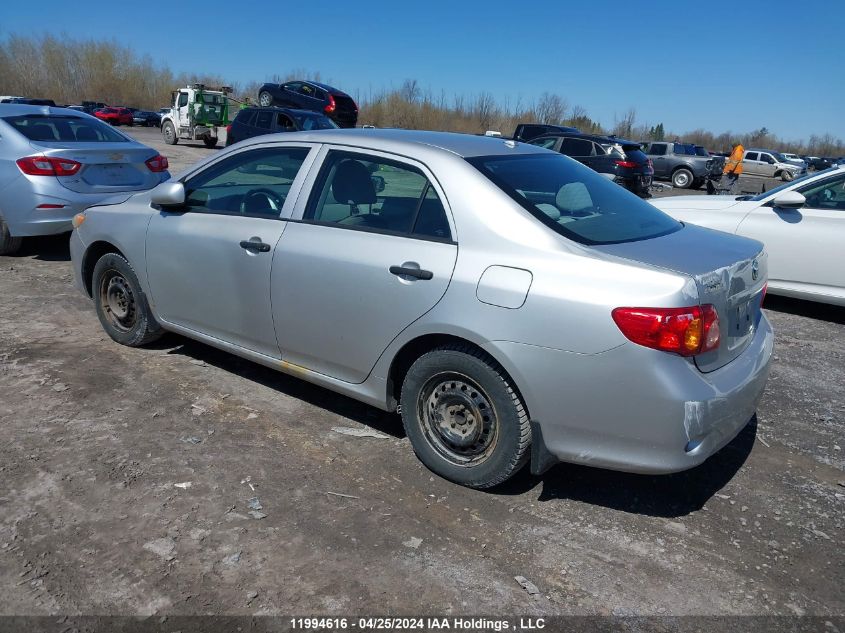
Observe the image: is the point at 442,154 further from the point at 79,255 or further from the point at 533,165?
the point at 79,255

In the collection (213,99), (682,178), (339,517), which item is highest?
(213,99)

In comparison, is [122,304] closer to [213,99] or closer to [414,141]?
[414,141]

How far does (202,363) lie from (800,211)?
19.3 feet

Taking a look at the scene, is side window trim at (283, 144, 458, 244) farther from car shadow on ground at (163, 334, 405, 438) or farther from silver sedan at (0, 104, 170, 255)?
silver sedan at (0, 104, 170, 255)

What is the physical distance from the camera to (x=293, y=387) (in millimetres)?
4496

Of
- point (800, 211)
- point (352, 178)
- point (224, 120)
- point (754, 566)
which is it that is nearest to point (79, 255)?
point (352, 178)

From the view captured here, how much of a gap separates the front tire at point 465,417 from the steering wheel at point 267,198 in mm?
1348

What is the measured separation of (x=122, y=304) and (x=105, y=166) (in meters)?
2.87

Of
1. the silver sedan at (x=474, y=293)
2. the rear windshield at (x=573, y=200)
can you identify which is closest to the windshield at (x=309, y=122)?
the silver sedan at (x=474, y=293)

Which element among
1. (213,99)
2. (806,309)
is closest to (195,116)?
(213,99)

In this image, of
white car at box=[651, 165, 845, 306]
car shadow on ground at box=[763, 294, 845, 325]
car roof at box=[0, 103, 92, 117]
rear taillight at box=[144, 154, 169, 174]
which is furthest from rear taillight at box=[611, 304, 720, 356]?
car roof at box=[0, 103, 92, 117]

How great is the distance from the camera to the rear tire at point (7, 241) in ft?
24.0

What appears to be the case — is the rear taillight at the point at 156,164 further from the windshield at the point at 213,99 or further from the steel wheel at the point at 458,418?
the windshield at the point at 213,99

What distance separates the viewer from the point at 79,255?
5.09 m
